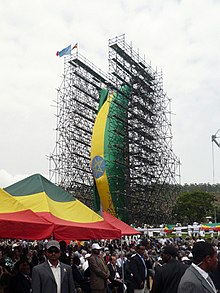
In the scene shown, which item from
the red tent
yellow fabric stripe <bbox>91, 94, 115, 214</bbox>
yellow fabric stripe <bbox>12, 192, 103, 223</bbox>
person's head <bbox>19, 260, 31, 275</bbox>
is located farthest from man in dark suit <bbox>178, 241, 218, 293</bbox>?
yellow fabric stripe <bbox>91, 94, 115, 214</bbox>

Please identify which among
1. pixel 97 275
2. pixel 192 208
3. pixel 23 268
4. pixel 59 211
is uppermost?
pixel 192 208

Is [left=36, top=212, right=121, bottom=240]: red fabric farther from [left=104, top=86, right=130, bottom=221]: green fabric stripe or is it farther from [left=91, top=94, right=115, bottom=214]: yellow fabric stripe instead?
[left=104, top=86, right=130, bottom=221]: green fabric stripe

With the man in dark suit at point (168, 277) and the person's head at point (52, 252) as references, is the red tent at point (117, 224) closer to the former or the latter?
the man in dark suit at point (168, 277)

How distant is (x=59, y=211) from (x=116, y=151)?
29.3 m

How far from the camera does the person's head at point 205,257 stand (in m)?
3.07

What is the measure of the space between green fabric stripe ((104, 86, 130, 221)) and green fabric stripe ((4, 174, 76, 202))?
88.8ft

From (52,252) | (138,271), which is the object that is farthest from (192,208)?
(52,252)

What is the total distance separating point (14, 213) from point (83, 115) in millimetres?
37349

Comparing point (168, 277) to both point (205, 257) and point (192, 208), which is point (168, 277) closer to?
point (205, 257)

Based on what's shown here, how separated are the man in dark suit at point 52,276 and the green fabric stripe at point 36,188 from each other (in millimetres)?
2767

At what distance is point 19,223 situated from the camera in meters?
6.18

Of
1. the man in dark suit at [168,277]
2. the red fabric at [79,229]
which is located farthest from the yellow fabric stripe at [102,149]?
the man in dark suit at [168,277]

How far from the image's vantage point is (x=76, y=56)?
4266cm

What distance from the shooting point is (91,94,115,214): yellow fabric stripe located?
115ft
